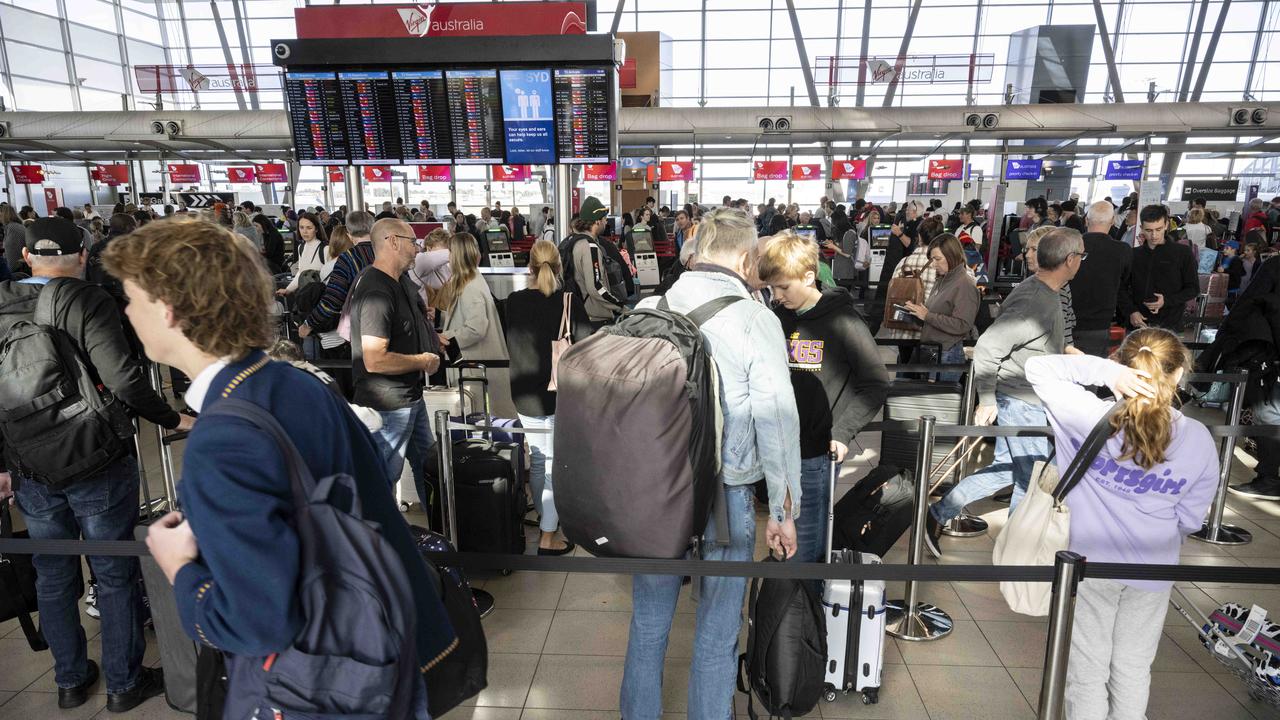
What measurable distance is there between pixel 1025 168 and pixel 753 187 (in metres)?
8.50

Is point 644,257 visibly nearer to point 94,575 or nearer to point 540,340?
point 540,340

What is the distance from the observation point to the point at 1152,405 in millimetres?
2207

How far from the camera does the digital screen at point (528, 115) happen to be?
280 inches

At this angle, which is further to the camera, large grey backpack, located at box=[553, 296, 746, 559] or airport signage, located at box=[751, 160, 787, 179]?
airport signage, located at box=[751, 160, 787, 179]

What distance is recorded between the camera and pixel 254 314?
133 centimetres

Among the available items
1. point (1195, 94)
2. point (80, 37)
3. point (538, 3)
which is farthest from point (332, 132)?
point (1195, 94)

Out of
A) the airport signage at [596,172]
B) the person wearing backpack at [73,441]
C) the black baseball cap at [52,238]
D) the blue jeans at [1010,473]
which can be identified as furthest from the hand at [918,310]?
the airport signage at [596,172]

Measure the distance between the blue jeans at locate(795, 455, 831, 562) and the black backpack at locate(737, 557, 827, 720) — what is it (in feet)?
1.83

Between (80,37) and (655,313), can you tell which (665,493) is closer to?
(655,313)

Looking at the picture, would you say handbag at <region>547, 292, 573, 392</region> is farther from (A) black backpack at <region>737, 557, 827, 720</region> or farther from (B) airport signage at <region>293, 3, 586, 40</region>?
(B) airport signage at <region>293, 3, 586, 40</region>

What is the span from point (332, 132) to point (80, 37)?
20533 mm

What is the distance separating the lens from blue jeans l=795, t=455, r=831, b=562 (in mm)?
3045

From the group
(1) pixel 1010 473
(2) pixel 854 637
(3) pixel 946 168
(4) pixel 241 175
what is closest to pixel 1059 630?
(2) pixel 854 637

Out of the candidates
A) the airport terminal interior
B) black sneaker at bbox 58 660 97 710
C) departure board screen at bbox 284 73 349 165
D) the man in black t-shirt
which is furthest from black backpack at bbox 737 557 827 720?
departure board screen at bbox 284 73 349 165
